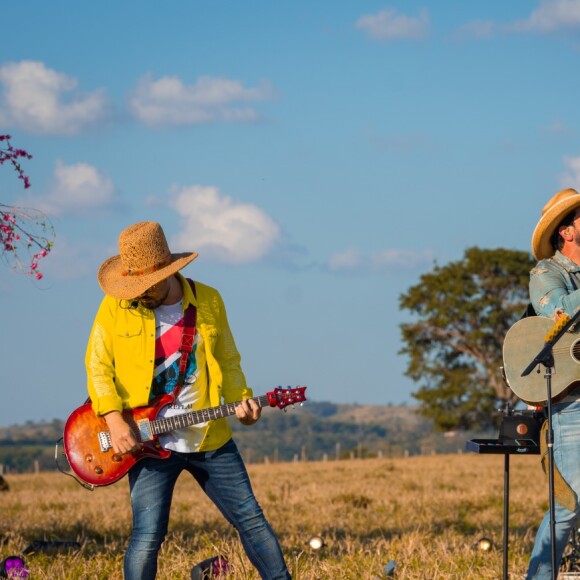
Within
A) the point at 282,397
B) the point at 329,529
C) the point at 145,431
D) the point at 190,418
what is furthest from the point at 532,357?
the point at 329,529

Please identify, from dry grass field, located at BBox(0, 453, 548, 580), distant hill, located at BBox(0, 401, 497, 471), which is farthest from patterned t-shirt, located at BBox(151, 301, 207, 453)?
distant hill, located at BBox(0, 401, 497, 471)

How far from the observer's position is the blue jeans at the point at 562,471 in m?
6.39

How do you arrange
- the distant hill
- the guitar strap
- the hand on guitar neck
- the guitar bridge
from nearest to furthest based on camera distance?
the hand on guitar neck, the guitar strap, the guitar bridge, the distant hill

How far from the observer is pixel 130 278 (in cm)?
640

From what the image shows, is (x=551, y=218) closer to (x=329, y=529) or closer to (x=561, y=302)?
(x=561, y=302)

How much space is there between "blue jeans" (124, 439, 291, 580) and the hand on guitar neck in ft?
0.73

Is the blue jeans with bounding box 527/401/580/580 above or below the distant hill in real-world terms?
below

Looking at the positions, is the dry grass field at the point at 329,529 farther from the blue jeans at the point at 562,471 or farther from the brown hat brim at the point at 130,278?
the brown hat brim at the point at 130,278

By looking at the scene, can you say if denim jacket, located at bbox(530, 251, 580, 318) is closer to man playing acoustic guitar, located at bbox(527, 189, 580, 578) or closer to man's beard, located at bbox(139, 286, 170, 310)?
man playing acoustic guitar, located at bbox(527, 189, 580, 578)

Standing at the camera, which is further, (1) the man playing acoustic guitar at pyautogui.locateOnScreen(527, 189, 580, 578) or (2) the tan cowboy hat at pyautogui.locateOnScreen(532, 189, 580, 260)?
(2) the tan cowboy hat at pyautogui.locateOnScreen(532, 189, 580, 260)

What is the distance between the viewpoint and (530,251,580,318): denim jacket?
6.33 metres

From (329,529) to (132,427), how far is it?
594 centimetres

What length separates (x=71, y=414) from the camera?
667 cm

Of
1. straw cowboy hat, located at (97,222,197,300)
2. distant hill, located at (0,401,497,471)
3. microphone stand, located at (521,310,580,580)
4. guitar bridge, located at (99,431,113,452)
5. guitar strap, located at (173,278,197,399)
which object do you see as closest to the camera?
microphone stand, located at (521,310,580,580)
